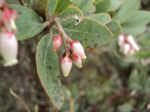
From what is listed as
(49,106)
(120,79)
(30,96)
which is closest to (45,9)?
(49,106)

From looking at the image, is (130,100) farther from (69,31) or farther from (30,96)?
(69,31)

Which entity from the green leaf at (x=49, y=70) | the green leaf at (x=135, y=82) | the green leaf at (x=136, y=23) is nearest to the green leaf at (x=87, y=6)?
the green leaf at (x=49, y=70)

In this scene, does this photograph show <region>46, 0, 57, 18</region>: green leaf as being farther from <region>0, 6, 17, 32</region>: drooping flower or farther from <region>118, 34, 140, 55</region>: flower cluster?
<region>118, 34, 140, 55</region>: flower cluster

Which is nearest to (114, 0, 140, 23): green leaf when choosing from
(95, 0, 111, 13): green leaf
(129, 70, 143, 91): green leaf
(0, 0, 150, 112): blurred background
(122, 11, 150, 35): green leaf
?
(122, 11, 150, 35): green leaf

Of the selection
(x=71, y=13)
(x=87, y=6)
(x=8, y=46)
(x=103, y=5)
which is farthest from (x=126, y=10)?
(x=8, y=46)

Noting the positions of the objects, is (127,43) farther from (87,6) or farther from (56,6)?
(56,6)

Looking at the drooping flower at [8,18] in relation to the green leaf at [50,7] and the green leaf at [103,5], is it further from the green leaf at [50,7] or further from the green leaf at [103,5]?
the green leaf at [103,5]
